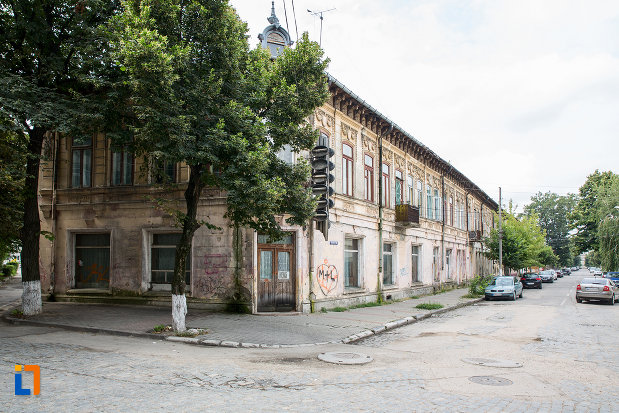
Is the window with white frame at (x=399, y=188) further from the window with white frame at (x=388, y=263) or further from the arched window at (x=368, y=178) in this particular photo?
the arched window at (x=368, y=178)

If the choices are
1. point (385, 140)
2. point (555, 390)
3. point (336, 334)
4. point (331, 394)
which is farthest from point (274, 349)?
point (385, 140)

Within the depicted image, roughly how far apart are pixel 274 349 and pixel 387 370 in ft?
10.4

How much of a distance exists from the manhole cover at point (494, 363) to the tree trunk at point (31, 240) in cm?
1266

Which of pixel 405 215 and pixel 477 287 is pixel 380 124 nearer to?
pixel 405 215

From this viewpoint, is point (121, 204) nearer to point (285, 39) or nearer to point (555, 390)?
point (285, 39)

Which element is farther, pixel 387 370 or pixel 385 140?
pixel 385 140

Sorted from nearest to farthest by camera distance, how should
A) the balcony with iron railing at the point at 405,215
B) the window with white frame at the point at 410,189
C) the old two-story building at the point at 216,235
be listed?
the old two-story building at the point at 216,235, the balcony with iron railing at the point at 405,215, the window with white frame at the point at 410,189

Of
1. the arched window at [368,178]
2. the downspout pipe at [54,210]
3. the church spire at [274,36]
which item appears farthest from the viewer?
the arched window at [368,178]

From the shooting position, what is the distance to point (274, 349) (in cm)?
1056

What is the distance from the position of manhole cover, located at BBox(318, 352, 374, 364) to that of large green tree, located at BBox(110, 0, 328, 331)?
361 cm

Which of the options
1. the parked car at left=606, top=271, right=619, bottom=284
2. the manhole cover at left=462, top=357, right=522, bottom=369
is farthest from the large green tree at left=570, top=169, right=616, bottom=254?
the manhole cover at left=462, top=357, right=522, bottom=369

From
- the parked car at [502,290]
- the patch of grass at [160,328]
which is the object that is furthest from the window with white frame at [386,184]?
the patch of grass at [160,328]

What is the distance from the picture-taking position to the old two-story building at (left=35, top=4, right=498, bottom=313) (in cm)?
1570

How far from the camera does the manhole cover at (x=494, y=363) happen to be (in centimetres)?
886
